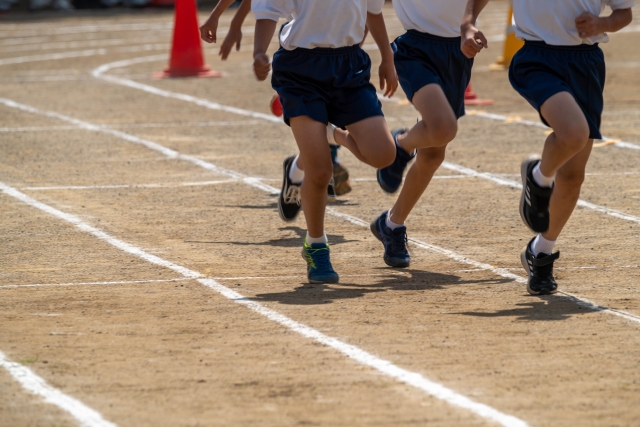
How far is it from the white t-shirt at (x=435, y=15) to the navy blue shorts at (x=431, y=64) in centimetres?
4

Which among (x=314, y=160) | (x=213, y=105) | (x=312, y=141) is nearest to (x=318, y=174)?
(x=314, y=160)

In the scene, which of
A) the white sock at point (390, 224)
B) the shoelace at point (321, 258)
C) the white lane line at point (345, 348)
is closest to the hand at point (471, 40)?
the white sock at point (390, 224)

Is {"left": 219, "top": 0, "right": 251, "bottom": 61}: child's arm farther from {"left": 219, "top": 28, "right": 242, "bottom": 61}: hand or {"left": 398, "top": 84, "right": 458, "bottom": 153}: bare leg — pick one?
{"left": 398, "top": 84, "right": 458, "bottom": 153}: bare leg

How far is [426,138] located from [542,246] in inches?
38.9

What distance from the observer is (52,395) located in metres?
4.82

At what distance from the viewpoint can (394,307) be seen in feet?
20.5

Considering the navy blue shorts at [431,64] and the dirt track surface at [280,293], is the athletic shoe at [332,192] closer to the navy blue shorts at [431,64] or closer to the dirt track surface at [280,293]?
the dirt track surface at [280,293]

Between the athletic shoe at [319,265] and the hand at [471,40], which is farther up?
the hand at [471,40]

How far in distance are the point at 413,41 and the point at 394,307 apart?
6.25 feet

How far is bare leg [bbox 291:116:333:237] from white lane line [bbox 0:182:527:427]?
714 mm

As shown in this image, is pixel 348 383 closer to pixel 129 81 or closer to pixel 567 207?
pixel 567 207

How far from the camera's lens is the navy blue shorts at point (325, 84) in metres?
6.73

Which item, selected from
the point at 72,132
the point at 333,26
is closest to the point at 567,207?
the point at 333,26

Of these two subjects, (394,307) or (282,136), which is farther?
(282,136)
